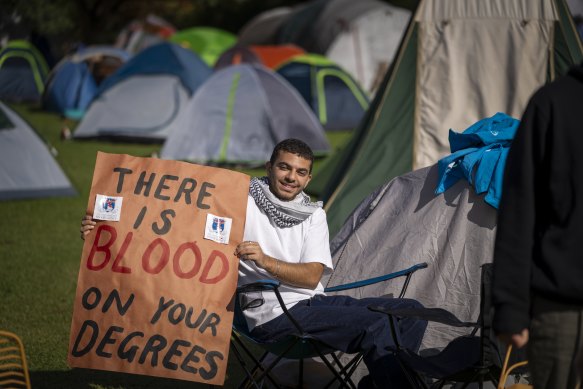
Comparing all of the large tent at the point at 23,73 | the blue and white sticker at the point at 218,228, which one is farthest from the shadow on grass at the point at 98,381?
the large tent at the point at 23,73

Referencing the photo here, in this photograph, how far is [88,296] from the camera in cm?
437

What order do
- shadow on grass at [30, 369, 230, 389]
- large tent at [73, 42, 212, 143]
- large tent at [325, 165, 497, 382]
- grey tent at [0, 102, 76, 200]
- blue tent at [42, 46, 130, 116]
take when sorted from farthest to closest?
blue tent at [42, 46, 130, 116] < large tent at [73, 42, 212, 143] < grey tent at [0, 102, 76, 200] < shadow on grass at [30, 369, 230, 389] < large tent at [325, 165, 497, 382]

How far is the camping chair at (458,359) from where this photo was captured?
12.9 ft

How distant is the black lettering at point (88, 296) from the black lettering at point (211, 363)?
1.82 ft

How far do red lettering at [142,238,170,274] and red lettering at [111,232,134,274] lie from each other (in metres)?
0.08

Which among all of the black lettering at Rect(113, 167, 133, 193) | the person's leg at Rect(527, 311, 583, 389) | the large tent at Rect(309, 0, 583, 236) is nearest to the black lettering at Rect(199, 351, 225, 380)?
the black lettering at Rect(113, 167, 133, 193)

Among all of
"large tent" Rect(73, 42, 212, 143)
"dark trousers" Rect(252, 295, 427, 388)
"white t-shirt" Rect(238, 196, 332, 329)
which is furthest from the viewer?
"large tent" Rect(73, 42, 212, 143)

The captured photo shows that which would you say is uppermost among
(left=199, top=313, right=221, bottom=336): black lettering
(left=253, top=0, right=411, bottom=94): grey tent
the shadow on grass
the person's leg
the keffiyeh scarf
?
the person's leg

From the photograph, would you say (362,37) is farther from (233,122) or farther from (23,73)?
(233,122)

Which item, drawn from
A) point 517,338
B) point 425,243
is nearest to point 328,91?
point 425,243

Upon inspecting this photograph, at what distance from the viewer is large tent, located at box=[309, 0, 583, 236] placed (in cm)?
725

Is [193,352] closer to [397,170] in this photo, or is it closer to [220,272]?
[220,272]

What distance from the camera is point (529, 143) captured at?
113 inches

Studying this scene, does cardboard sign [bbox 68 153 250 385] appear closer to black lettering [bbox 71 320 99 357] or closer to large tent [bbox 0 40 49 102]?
black lettering [bbox 71 320 99 357]
